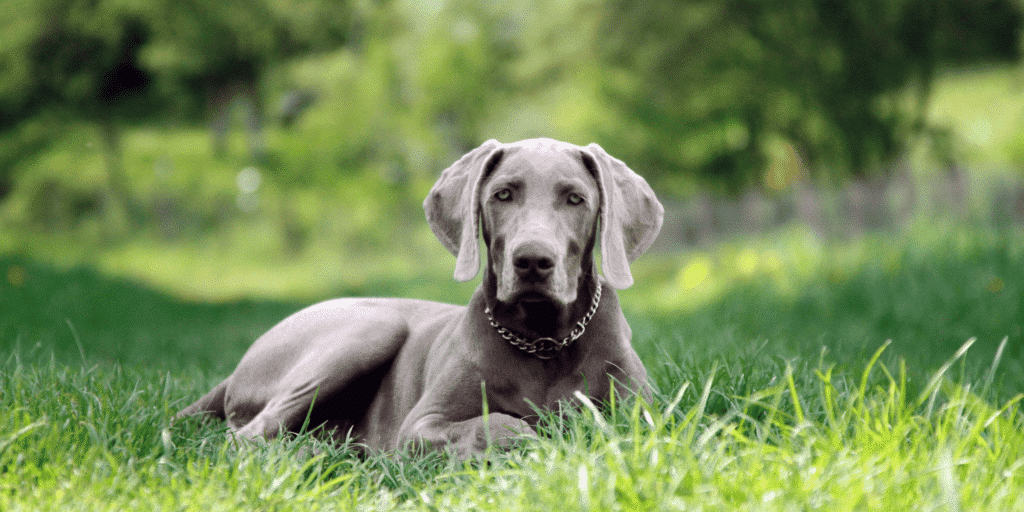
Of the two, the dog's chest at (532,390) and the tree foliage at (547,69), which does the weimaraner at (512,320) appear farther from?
the tree foliage at (547,69)

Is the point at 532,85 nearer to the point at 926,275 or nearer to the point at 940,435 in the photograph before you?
the point at 926,275

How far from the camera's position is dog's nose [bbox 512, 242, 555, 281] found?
256 centimetres

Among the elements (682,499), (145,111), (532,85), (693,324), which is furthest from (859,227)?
(145,111)

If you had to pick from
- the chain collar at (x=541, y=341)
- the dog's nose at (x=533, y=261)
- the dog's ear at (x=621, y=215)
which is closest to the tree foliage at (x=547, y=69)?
the dog's ear at (x=621, y=215)

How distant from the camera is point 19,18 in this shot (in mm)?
12586

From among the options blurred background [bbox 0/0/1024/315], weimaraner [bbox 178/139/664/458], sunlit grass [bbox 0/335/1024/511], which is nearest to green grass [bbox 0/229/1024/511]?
sunlit grass [bbox 0/335/1024/511]

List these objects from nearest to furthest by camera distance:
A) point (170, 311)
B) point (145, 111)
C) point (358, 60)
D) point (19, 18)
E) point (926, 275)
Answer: point (926, 275) → point (170, 311) → point (19, 18) → point (145, 111) → point (358, 60)

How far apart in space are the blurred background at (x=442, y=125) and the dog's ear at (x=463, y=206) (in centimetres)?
617

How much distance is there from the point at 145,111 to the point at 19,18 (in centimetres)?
226

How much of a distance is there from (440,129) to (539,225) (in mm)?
13737

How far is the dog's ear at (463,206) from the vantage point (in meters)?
2.94

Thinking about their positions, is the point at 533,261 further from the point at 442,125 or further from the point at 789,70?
the point at 442,125

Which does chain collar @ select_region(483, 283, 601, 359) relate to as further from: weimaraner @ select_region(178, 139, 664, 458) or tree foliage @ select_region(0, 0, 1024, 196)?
tree foliage @ select_region(0, 0, 1024, 196)

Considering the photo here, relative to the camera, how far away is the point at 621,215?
3004 mm
